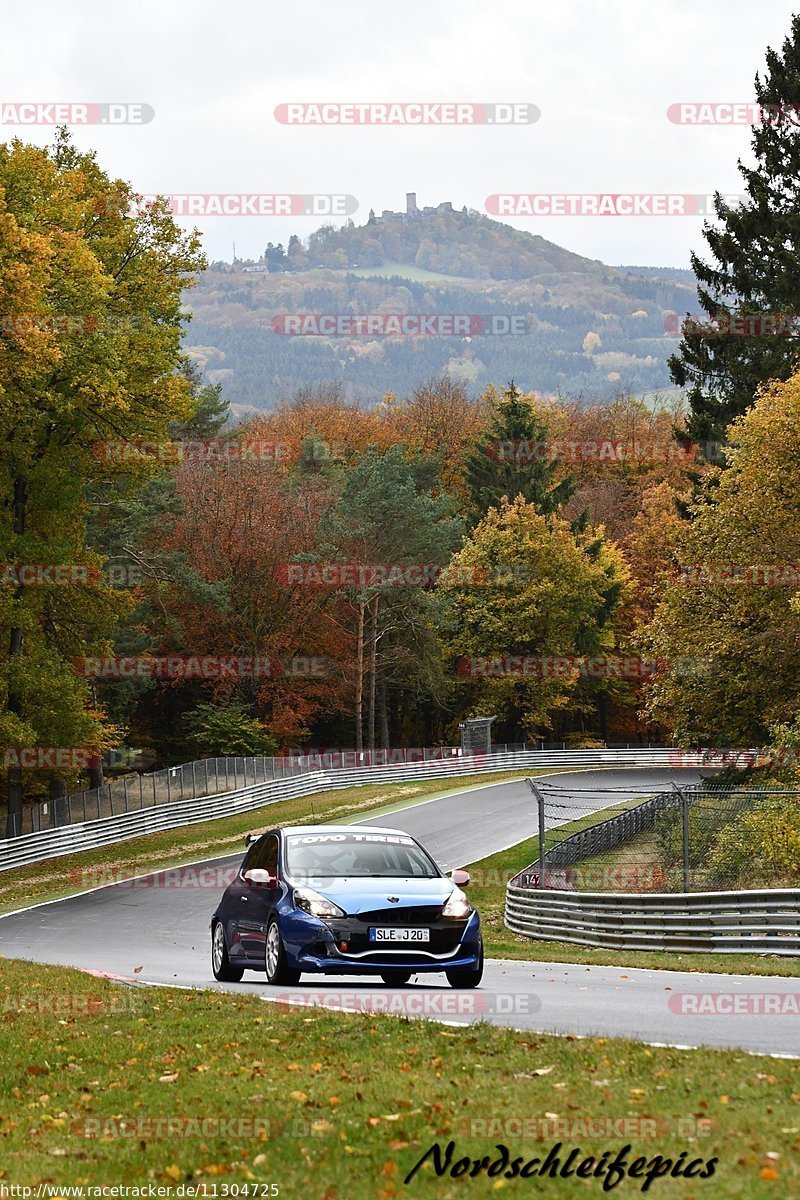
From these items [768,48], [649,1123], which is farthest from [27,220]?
[649,1123]

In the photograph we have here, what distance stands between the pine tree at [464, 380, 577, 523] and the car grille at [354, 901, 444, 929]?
7147 cm

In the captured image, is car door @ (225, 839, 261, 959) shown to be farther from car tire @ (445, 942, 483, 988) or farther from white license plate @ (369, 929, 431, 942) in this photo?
car tire @ (445, 942, 483, 988)

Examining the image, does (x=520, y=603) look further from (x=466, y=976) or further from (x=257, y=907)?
(x=466, y=976)

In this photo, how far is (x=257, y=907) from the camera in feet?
51.4

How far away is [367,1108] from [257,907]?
7.95m

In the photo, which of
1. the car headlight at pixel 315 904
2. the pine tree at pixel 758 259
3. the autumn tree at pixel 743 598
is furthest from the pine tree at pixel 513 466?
the car headlight at pixel 315 904

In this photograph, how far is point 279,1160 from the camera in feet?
22.5

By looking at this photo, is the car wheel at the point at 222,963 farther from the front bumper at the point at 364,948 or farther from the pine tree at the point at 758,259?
the pine tree at the point at 758,259

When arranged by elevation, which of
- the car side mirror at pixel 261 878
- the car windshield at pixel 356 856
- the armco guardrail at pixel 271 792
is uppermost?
the car windshield at pixel 356 856

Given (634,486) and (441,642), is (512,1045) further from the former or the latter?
(634,486)

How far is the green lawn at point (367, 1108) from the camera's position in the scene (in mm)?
→ 6512

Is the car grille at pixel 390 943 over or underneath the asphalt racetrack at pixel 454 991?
over

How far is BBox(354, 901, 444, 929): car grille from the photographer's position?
562 inches

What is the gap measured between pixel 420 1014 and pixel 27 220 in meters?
30.2
